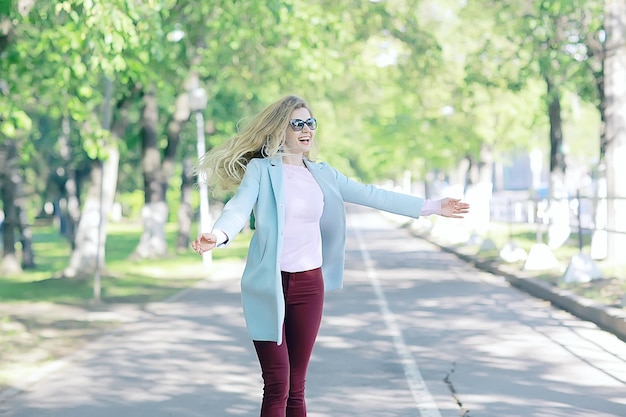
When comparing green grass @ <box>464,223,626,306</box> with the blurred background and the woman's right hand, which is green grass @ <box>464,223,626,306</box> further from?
the woman's right hand

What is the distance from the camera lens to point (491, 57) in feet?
95.1

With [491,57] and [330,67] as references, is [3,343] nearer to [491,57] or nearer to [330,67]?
[330,67]

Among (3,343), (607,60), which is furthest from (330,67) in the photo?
(3,343)

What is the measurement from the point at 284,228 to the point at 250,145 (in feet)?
1.68

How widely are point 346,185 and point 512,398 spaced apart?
3.11 m

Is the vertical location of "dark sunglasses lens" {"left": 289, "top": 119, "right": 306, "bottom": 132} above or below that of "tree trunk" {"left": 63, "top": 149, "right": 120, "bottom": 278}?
above

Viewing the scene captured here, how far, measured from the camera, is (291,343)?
5742 millimetres

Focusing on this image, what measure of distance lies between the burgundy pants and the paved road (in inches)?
90.9

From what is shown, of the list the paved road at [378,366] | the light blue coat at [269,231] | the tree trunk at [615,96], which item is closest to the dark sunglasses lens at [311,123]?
the light blue coat at [269,231]

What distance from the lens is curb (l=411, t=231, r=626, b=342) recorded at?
40.9 feet

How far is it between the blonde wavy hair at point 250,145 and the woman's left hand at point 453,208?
95 centimetres

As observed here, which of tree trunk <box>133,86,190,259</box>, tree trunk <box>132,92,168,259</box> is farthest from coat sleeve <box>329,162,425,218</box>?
tree trunk <box>132,92,168,259</box>

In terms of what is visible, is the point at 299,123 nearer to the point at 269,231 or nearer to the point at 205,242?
the point at 269,231

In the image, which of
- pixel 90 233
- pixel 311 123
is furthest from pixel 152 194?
pixel 311 123
